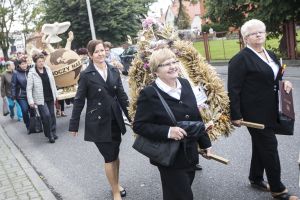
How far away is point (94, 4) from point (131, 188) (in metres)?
28.4

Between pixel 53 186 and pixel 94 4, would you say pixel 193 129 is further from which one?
pixel 94 4

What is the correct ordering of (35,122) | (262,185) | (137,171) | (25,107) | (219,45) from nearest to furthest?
1. (262,185)
2. (137,171)
3. (35,122)
4. (25,107)
5. (219,45)

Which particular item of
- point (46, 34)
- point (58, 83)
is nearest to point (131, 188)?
point (58, 83)

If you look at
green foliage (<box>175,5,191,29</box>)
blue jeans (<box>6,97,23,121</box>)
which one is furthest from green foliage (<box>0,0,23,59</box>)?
blue jeans (<box>6,97,23,121</box>)

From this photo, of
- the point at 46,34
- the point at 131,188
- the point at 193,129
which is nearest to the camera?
the point at 193,129

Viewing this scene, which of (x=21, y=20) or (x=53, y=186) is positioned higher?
(x=21, y=20)

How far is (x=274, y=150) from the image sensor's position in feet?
14.3

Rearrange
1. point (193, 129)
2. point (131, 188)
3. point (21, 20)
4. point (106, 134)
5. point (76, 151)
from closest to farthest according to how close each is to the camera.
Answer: point (193, 129), point (106, 134), point (131, 188), point (76, 151), point (21, 20)

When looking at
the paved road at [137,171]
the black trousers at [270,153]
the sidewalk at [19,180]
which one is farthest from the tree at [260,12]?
the black trousers at [270,153]

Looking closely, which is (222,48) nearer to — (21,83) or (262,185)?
(21,83)

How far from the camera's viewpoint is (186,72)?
16.1ft

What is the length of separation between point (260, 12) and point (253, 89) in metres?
12.4

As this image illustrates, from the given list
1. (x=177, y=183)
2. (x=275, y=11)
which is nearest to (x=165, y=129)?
(x=177, y=183)

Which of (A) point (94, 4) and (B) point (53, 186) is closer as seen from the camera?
(B) point (53, 186)
